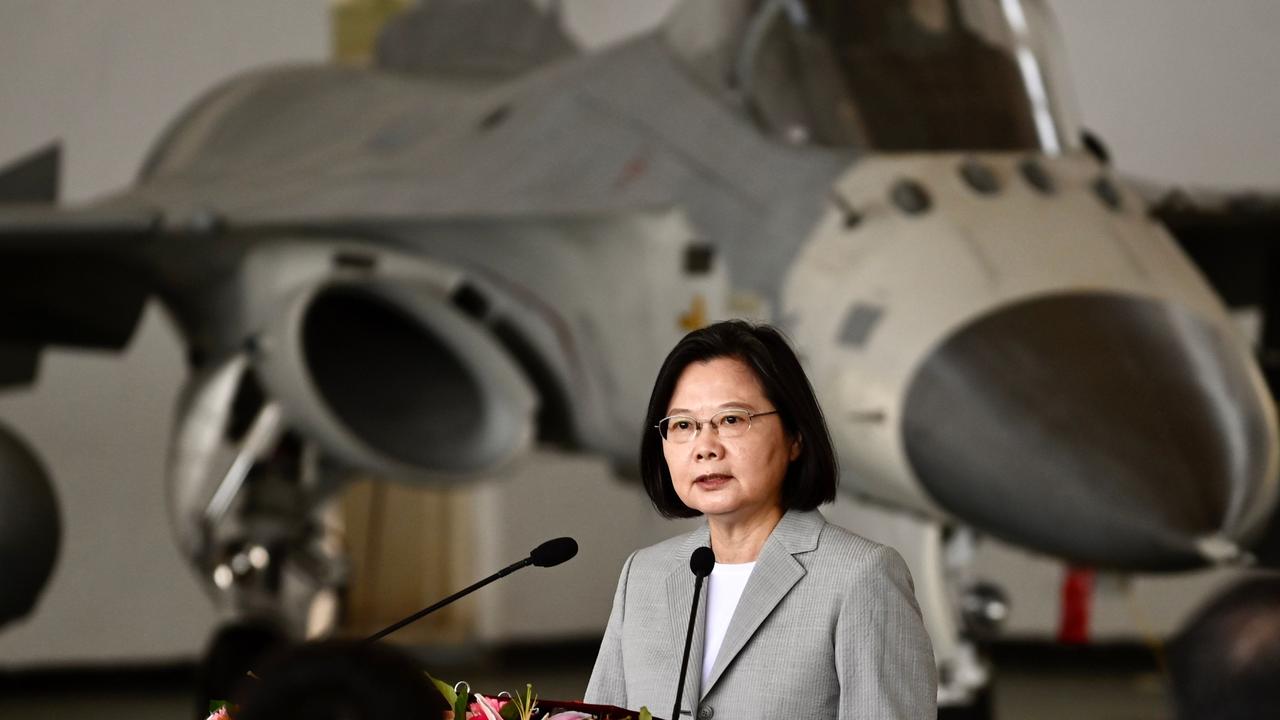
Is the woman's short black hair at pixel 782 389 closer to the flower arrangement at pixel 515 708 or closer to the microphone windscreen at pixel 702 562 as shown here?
the microphone windscreen at pixel 702 562

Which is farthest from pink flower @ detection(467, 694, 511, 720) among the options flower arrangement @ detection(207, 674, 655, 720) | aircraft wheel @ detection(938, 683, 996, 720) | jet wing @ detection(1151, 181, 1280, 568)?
aircraft wheel @ detection(938, 683, 996, 720)

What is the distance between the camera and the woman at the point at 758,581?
92cm

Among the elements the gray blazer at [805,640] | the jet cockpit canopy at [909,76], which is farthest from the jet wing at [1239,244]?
the gray blazer at [805,640]

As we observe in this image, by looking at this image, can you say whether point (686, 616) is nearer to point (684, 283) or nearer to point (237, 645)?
point (684, 283)

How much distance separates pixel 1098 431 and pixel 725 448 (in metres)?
1.60

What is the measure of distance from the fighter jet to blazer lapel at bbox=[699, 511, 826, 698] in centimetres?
153

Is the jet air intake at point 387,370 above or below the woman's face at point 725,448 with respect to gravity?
below

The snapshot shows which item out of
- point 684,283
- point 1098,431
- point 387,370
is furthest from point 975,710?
point 1098,431

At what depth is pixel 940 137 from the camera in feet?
10.1

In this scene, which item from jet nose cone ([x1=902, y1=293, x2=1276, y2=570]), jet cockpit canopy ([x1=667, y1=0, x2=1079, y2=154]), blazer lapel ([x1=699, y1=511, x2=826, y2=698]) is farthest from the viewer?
jet cockpit canopy ([x1=667, y1=0, x2=1079, y2=154])

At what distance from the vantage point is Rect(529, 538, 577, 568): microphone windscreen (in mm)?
983

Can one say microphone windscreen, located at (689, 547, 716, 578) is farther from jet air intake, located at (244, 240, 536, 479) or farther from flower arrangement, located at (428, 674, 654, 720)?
jet air intake, located at (244, 240, 536, 479)

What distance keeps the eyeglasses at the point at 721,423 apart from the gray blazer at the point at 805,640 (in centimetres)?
7

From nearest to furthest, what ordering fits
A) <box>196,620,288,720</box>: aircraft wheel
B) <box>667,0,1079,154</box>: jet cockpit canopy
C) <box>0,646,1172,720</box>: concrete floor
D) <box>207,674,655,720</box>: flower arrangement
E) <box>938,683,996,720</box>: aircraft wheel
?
<box>207,674,655,720</box>: flower arrangement < <box>667,0,1079,154</box>: jet cockpit canopy < <box>938,683,996,720</box>: aircraft wheel < <box>196,620,288,720</box>: aircraft wheel < <box>0,646,1172,720</box>: concrete floor
